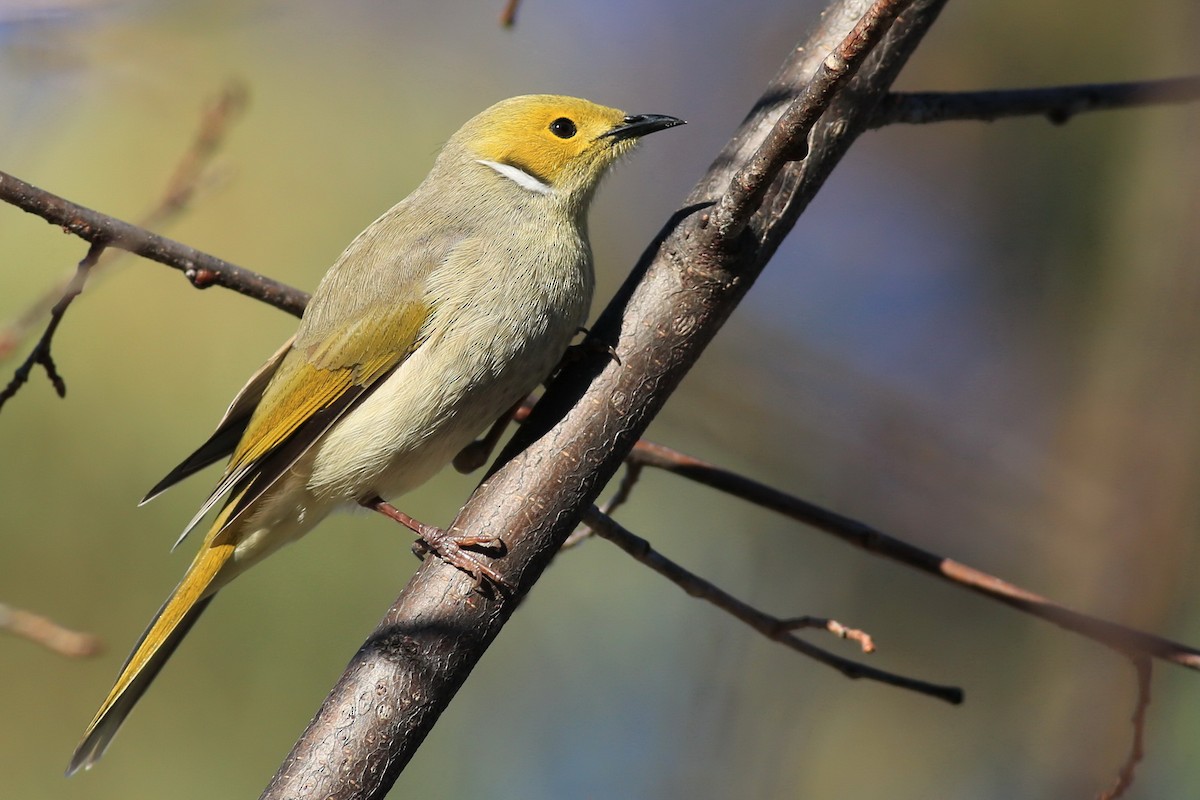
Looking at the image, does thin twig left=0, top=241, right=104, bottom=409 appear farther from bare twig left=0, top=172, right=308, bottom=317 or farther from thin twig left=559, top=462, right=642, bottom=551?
thin twig left=559, top=462, right=642, bottom=551

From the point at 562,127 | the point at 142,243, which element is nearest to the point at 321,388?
the point at 142,243

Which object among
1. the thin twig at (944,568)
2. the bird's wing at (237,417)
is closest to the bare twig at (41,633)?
the bird's wing at (237,417)

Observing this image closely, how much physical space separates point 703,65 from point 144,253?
565 centimetres

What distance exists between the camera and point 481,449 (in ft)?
12.2

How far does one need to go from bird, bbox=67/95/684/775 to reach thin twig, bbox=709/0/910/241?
38.9 inches

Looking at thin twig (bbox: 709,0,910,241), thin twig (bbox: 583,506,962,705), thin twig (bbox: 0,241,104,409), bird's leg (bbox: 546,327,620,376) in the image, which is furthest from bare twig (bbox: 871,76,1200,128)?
thin twig (bbox: 0,241,104,409)

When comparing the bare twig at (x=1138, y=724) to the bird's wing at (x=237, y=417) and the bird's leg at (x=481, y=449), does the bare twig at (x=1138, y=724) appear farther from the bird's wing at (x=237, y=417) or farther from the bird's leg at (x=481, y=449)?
the bird's wing at (x=237, y=417)

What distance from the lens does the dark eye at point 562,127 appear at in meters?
4.21

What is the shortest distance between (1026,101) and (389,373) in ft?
6.69

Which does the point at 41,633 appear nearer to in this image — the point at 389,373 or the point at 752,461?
the point at 389,373

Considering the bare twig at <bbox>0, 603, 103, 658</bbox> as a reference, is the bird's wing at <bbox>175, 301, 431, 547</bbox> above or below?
above

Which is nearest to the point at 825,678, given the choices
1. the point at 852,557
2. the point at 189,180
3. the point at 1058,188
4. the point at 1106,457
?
the point at 852,557

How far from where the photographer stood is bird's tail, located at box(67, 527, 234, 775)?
347cm

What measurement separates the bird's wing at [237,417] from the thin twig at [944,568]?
149 centimetres
